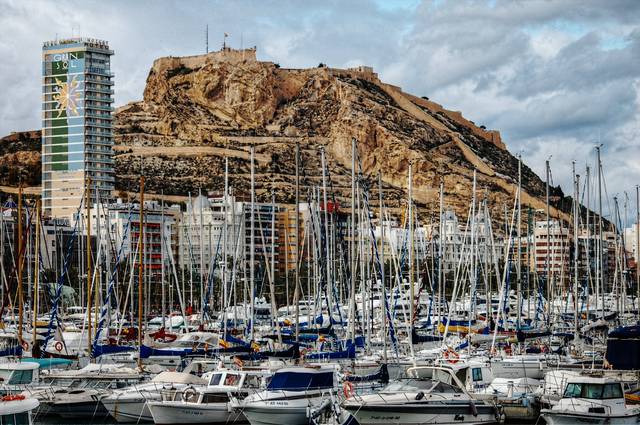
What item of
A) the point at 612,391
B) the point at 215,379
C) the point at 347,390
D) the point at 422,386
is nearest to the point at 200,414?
the point at 215,379

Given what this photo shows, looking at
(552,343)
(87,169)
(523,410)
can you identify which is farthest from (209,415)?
(87,169)

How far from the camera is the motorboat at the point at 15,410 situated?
27422 mm

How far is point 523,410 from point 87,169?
14991cm

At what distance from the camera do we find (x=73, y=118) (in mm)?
184875

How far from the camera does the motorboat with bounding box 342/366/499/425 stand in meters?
35.8

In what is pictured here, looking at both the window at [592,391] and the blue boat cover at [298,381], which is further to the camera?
the blue boat cover at [298,381]

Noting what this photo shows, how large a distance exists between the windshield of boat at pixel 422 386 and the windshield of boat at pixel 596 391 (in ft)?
11.9

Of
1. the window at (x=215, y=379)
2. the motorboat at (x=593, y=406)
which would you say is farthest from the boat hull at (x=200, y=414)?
the motorboat at (x=593, y=406)

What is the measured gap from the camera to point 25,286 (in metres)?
87.8

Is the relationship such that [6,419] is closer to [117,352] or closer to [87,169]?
[117,352]

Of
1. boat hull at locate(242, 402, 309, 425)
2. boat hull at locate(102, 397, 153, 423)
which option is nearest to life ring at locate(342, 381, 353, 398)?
boat hull at locate(242, 402, 309, 425)

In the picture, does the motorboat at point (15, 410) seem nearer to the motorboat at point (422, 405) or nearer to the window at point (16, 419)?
the window at point (16, 419)

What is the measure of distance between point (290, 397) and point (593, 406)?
9.56 meters

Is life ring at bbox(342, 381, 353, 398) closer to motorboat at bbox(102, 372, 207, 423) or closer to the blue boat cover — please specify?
the blue boat cover
